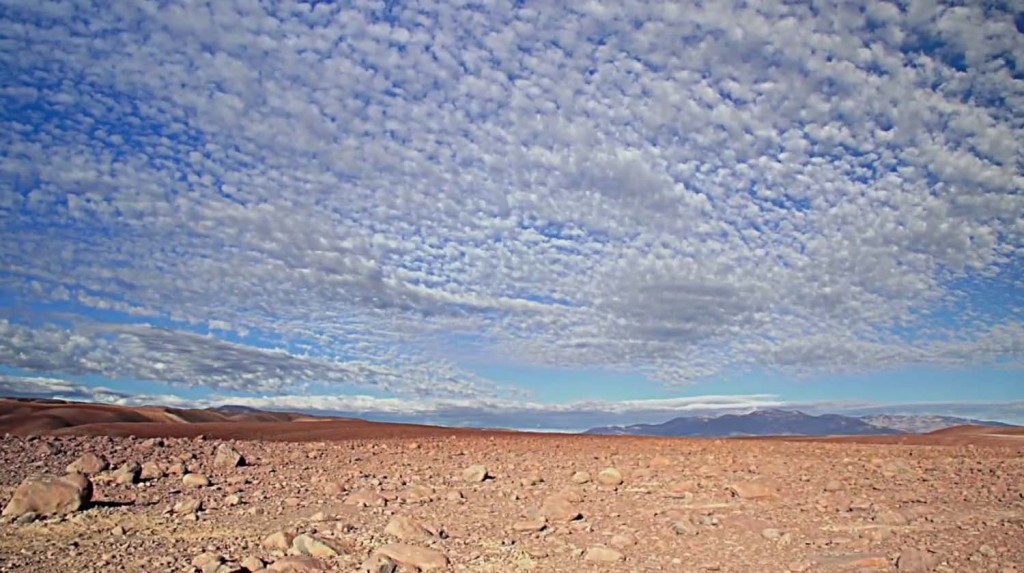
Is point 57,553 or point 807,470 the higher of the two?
point 807,470

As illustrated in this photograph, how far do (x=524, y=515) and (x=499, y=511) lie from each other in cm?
47

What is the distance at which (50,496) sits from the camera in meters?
8.64

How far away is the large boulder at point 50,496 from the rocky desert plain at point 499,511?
2 centimetres

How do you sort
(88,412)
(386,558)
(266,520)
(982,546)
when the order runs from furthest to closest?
(88,412) < (266,520) < (982,546) < (386,558)

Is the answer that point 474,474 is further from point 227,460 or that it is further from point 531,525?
point 227,460

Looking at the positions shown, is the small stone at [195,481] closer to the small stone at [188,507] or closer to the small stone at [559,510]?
the small stone at [188,507]

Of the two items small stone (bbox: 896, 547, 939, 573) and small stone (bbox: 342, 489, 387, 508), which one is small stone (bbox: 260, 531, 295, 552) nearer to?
small stone (bbox: 342, 489, 387, 508)

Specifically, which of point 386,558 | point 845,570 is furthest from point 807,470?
point 386,558

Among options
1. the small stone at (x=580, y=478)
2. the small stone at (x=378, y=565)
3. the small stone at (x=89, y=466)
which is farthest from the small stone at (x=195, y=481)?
the small stone at (x=378, y=565)

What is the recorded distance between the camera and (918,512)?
9.34m

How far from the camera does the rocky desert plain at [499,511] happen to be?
22.7 ft

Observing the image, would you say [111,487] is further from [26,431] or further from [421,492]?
[26,431]

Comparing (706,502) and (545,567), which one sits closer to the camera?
(545,567)

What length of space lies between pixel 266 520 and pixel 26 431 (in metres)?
19.9
